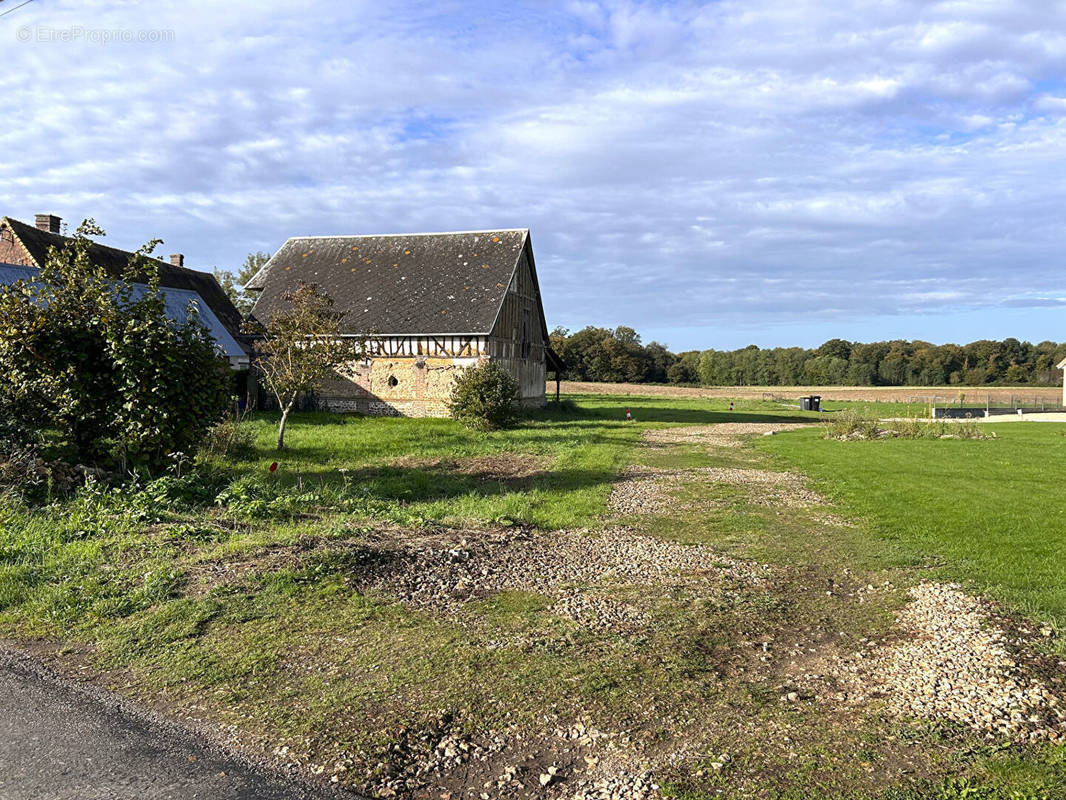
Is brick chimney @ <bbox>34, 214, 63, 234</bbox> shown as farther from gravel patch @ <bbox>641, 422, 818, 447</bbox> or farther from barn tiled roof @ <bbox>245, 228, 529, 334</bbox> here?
gravel patch @ <bbox>641, 422, 818, 447</bbox>

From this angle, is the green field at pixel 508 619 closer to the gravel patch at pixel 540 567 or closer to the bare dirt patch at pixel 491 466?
the gravel patch at pixel 540 567

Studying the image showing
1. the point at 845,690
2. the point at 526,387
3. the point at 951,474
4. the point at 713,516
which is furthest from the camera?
the point at 526,387

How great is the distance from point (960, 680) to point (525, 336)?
31.4 metres

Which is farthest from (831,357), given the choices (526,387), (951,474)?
(951,474)

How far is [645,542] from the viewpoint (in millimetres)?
9398

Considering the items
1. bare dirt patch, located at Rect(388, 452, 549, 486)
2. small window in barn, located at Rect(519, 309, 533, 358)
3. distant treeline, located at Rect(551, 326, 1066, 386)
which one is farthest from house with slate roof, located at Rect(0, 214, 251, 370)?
distant treeline, located at Rect(551, 326, 1066, 386)

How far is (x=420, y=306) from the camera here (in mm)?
32188

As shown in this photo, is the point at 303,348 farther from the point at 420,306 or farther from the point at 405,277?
the point at 405,277

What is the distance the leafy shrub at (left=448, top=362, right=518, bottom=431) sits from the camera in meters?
25.7

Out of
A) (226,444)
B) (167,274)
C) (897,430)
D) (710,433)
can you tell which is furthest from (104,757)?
(167,274)

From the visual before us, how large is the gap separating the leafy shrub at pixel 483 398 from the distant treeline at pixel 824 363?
178 feet

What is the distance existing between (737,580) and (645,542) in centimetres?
188

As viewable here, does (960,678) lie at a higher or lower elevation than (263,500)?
lower

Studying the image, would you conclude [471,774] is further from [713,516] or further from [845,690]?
[713,516]
